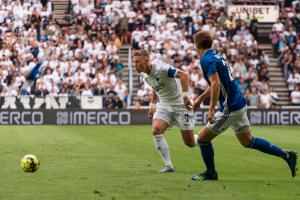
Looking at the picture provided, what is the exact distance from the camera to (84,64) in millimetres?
37625

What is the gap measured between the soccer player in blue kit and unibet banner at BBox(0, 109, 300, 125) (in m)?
22.9

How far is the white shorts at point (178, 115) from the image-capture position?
14.1 metres

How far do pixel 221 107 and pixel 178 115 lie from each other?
1739mm

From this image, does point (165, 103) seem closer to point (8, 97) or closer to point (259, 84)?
point (8, 97)

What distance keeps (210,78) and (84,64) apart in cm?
2602

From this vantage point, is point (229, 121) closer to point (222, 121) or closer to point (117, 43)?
point (222, 121)

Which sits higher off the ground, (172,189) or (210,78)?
(210,78)

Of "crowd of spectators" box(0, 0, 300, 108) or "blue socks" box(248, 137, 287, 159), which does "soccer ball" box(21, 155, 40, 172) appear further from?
"crowd of spectators" box(0, 0, 300, 108)

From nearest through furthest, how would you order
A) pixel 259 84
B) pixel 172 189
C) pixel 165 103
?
pixel 172 189 → pixel 165 103 → pixel 259 84

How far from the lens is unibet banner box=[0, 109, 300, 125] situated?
35.3 meters

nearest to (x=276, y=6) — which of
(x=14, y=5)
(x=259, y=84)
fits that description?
(x=259, y=84)

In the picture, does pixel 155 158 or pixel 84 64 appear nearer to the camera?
pixel 155 158

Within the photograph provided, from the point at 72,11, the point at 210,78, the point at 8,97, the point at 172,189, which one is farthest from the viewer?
the point at 72,11

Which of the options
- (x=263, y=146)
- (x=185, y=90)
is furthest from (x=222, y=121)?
(x=185, y=90)
